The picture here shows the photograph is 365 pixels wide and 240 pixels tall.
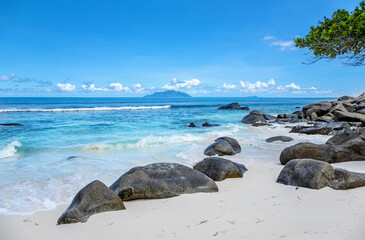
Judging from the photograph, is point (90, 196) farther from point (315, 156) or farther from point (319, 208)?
point (315, 156)

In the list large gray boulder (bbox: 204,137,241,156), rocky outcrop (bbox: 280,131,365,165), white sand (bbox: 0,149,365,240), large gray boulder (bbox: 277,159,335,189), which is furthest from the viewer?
large gray boulder (bbox: 204,137,241,156)

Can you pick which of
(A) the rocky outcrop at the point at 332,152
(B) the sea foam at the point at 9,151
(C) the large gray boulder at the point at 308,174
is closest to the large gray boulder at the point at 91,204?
(C) the large gray boulder at the point at 308,174

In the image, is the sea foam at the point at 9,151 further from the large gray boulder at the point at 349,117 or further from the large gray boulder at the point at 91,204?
the large gray boulder at the point at 349,117

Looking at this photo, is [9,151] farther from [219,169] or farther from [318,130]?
[318,130]

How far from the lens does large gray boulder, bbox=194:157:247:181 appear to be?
590 cm

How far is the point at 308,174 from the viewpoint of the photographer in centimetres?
489

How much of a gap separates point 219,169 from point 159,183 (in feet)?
5.34

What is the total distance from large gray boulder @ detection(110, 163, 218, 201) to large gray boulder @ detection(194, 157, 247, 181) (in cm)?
77

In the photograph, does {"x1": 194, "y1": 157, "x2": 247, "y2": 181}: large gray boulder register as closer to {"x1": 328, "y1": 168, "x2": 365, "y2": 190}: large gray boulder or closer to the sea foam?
{"x1": 328, "y1": 168, "x2": 365, "y2": 190}: large gray boulder

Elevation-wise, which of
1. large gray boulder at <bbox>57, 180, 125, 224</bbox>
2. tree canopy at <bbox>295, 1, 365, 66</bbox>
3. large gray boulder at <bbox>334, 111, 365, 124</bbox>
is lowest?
large gray boulder at <bbox>57, 180, 125, 224</bbox>

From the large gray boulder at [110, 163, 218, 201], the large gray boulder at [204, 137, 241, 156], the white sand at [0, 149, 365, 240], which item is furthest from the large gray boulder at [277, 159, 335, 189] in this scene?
the large gray boulder at [204, 137, 241, 156]

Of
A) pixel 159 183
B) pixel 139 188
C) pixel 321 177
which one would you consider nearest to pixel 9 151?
pixel 139 188

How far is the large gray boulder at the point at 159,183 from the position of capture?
4.75 metres

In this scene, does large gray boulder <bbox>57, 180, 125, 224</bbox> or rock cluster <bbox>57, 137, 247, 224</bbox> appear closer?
large gray boulder <bbox>57, 180, 125, 224</bbox>
